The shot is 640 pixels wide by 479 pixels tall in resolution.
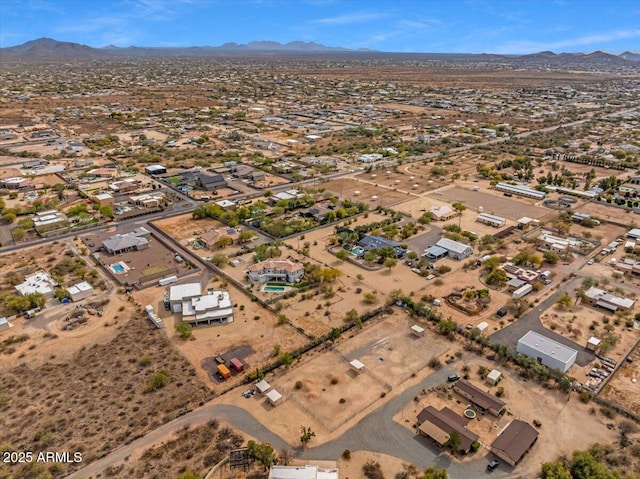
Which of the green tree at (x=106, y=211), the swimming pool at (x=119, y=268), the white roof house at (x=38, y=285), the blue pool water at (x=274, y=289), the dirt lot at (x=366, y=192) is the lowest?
the blue pool water at (x=274, y=289)

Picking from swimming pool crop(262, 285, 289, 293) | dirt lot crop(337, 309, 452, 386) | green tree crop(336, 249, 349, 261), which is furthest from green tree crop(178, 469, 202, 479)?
green tree crop(336, 249, 349, 261)

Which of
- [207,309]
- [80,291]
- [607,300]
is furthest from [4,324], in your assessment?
[607,300]

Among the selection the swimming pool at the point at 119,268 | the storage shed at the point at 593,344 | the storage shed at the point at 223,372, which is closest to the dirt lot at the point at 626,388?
the storage shed at the point at 593,344

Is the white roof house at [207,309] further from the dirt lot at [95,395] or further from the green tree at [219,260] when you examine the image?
the green tree at [219,260]

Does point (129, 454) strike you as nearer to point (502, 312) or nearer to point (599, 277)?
point (502, 312)

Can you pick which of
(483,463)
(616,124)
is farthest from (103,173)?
(616,124)

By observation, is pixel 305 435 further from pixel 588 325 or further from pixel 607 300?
pixel 607 300

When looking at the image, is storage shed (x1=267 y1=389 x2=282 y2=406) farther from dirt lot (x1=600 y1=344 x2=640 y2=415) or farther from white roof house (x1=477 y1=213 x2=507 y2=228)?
white roof house (x1=477 y1=213 x2=507 y2=228)
